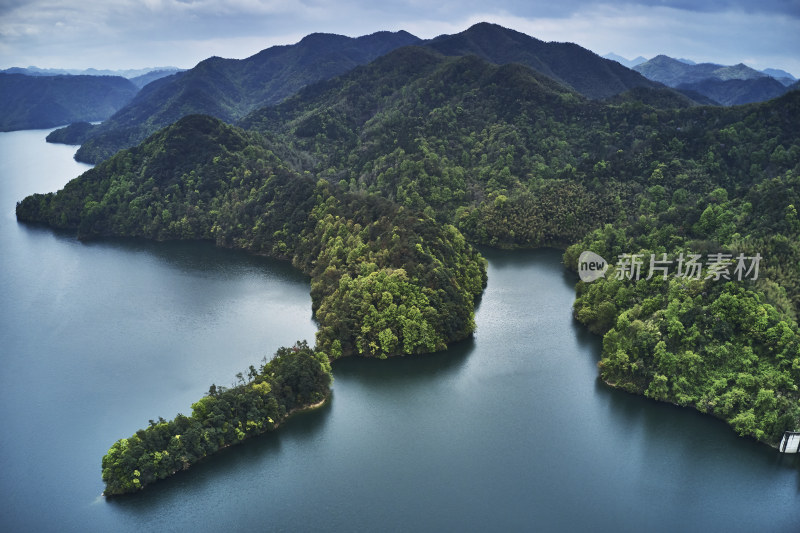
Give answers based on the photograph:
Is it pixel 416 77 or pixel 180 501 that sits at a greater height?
pixel 416 77

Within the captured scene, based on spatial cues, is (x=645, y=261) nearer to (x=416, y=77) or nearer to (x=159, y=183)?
(x=159, y=183)

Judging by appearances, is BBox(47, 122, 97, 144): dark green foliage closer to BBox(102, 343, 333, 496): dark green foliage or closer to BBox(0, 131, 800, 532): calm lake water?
BBox(0, 131, 800, 532): calm lake water

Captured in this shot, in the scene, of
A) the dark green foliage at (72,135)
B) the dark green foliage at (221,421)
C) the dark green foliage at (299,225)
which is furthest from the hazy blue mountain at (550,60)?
the dark green foliage at (221,421)

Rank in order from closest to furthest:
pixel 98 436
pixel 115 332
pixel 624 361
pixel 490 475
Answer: pixel 490 475
pixel 98 436
pixel 624 361
pixel 115 332

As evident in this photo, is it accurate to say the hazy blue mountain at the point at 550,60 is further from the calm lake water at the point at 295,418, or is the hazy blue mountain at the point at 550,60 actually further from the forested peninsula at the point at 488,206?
the calm lake water at the point at 295,418

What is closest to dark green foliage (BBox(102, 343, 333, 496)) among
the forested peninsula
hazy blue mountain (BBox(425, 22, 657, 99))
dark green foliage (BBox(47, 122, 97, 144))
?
the forested peninsula

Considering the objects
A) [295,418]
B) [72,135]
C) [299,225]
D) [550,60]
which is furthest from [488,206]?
[72,135]

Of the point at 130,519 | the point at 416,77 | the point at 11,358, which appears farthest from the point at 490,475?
the point at 416,77
